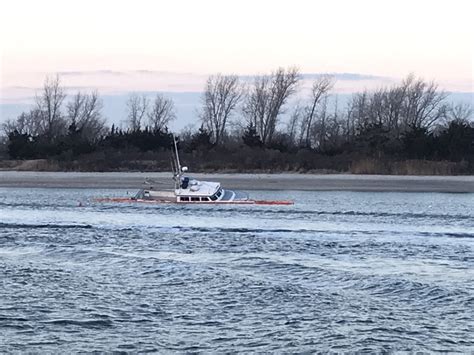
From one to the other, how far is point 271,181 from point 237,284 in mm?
42947

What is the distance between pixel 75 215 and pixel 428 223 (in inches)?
613

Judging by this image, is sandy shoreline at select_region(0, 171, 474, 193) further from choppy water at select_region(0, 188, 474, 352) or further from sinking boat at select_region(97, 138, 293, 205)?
choppy water at select_region(0, 188, 474, 352)

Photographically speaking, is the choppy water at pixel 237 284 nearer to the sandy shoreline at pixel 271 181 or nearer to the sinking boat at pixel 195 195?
the sinking boat at pixel 195 195

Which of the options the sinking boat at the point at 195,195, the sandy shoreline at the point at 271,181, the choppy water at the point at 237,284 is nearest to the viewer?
the choppy water at the point at 237,284

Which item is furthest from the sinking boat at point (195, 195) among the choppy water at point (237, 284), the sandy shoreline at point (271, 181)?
the choppy water at point (237, 284)

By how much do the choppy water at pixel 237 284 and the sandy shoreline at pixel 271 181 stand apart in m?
20.0

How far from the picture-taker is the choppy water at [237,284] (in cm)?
1617

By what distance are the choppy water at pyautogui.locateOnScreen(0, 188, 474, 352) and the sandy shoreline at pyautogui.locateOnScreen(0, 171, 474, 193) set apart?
19973 mm

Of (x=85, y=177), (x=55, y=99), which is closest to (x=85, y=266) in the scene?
(x=85, y=177)

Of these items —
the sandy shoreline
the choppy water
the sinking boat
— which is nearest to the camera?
the choppy water

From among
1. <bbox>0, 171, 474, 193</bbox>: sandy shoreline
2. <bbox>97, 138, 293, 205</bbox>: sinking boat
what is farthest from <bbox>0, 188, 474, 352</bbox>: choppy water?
<bbox>0, 171, 474, 193</bbox>: sandy shoreline

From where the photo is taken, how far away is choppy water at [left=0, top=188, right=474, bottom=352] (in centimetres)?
1617

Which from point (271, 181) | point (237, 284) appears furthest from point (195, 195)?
point (237, 284)

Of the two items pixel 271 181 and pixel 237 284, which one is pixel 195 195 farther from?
pixel 237 284
